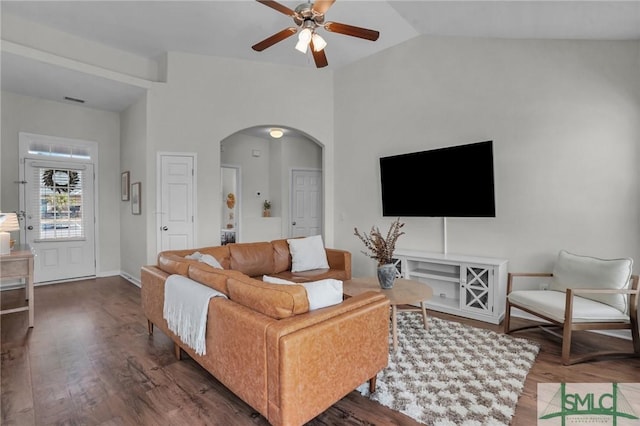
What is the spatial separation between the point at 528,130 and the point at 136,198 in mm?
Answer: 5508

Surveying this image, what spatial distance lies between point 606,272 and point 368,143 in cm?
330

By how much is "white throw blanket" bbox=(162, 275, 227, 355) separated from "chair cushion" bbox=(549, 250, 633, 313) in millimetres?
3128

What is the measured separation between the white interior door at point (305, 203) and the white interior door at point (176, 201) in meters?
2.70

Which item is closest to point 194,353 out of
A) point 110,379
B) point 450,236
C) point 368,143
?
point 110,379

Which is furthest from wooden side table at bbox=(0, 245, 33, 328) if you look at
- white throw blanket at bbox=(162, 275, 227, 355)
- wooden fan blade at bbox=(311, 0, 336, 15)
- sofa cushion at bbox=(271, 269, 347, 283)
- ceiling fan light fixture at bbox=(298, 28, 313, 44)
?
wooden fan blade at bbox=(311, 0, 336, 15)

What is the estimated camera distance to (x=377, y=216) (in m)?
4.98

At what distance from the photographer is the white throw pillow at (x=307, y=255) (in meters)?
4.14

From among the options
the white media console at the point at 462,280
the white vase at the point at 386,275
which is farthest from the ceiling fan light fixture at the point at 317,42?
the white media console at the point at 462,280

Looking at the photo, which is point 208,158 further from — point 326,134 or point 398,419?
point 398,419

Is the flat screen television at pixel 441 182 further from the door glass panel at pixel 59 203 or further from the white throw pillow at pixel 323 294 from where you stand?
the door glass panel at pixel 59 203

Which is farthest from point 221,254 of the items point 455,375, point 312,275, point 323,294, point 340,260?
point 455,375

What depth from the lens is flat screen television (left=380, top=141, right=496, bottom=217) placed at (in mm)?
3725

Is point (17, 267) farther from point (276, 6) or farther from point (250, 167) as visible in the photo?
point (250, 167)

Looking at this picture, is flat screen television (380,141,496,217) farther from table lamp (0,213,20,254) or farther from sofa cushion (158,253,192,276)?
table lamp (0,213,20,254)
